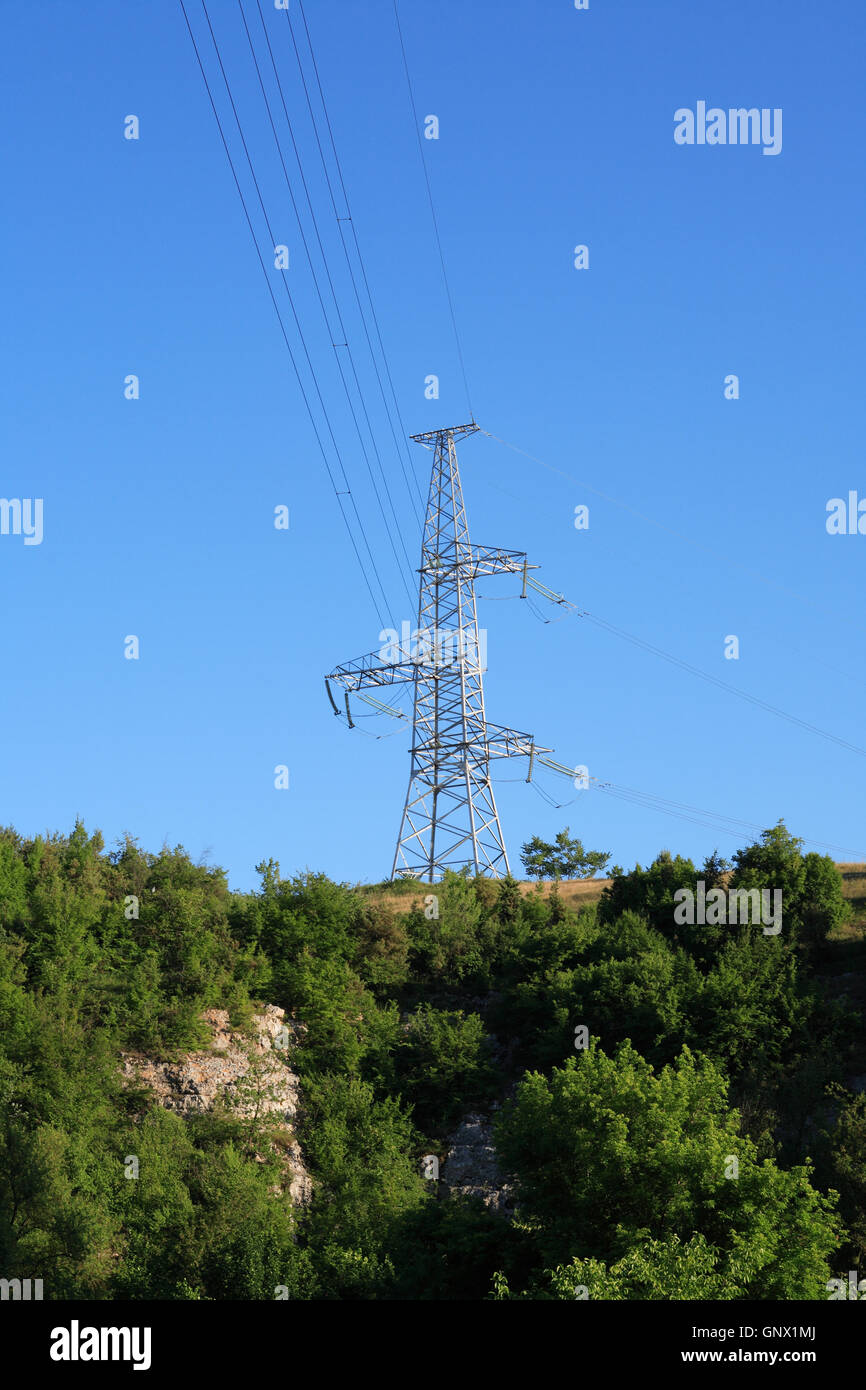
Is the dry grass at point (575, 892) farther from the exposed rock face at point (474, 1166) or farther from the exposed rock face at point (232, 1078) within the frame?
the exposed rock face at point (474, 1166)

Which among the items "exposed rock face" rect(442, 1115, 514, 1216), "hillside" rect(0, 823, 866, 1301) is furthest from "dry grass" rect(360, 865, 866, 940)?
"exposed rock face" rect(442, 1115, 514, 1216)

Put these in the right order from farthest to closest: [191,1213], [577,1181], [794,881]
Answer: [794,881], [191,1213], [577,1181]

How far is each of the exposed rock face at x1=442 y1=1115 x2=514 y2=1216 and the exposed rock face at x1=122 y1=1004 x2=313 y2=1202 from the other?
542 centimetres

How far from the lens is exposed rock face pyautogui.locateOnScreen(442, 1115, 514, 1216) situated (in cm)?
4912

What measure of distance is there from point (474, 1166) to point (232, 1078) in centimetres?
1029

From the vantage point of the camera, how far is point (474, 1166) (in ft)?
169

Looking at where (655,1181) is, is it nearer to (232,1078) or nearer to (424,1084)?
(424,1084)

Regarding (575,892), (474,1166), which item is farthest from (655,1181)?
(575,892)

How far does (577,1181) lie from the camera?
3744 centimetres

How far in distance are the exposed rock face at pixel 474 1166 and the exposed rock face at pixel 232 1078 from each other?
5.42 metres
